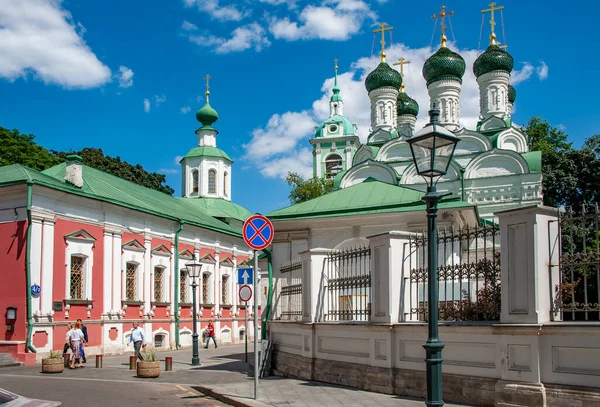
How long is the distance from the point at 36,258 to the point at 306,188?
117ft

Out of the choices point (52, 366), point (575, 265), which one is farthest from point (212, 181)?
point (575, 265)

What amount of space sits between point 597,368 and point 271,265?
410 inches

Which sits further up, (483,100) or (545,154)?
(483,100)

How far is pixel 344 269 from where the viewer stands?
40.7 ft

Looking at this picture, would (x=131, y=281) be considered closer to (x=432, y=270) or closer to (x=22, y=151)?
(x=22, y=151)

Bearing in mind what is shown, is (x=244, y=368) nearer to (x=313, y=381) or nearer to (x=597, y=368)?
(x=313, y=381)

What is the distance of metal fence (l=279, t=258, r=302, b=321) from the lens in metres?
14.3

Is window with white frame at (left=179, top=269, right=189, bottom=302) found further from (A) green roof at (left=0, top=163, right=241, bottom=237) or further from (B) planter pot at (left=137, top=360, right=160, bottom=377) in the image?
(B) planter pot at (left=137, top=360, right=160, bottom=377)

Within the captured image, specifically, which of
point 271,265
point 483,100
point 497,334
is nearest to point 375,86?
point 483,100

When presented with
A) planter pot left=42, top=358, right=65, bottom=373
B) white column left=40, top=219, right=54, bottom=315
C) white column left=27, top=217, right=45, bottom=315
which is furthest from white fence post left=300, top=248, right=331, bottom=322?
white column left=40, top=219, right=54, bottom=315

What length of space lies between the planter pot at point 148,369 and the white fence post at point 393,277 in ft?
23.4

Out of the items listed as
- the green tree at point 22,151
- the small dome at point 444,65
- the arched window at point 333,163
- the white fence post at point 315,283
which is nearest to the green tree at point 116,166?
the green tree at point 22,151

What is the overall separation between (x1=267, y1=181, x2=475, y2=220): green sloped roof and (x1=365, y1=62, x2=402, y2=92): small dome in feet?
98.1

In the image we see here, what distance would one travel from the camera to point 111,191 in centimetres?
2619
